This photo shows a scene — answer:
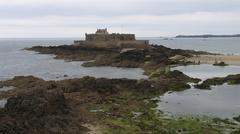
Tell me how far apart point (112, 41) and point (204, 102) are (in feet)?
197

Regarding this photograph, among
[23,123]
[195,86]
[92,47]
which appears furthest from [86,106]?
[92,47]

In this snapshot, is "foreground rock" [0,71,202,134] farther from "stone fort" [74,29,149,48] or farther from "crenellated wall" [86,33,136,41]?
"crenellated wall" [86,33,136,41]

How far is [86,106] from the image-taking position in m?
27.4

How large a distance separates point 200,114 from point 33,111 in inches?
389

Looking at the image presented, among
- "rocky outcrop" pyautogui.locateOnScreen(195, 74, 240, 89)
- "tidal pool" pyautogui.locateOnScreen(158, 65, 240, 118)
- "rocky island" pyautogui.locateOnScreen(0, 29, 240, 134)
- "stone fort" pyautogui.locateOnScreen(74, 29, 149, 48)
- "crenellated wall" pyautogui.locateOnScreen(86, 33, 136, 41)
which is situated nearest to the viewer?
"rocky island" pyautogui.locateOnScreen(0, 29, 240, 134)

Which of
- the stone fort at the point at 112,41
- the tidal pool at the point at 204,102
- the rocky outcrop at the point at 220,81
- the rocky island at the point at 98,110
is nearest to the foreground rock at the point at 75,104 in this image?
the rocky island at the point at 98,110

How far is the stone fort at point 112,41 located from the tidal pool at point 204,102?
4875 centimetres

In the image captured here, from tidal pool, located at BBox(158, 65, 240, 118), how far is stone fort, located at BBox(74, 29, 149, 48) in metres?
48.7

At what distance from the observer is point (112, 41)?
295ft

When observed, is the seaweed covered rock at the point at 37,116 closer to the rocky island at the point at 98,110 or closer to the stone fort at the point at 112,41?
the rocky island at the point at 98,110

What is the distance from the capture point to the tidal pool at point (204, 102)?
26812mm

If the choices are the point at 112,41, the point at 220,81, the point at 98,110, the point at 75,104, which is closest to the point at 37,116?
the point at 98,110

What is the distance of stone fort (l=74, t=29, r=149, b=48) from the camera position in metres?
86.5

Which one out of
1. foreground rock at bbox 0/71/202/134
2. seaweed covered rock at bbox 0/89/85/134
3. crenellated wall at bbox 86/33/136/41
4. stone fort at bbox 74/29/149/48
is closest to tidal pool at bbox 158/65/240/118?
foreground rock at bbox 0/71/202/134
